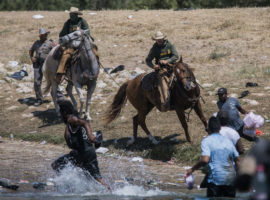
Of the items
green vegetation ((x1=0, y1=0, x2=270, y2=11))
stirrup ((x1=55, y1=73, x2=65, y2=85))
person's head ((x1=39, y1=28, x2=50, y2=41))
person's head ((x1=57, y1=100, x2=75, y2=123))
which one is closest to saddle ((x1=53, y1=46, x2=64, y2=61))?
stirrup ((x1=55, y1=73, x2=65, y2=85))

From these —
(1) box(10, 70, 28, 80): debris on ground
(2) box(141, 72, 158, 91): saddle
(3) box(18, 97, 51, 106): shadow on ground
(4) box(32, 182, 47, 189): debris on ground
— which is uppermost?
(2) box(141, 72, 158, 91): saddle

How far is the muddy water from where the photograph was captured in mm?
7672

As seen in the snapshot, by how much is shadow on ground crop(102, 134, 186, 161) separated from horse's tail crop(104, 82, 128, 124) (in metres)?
0.55

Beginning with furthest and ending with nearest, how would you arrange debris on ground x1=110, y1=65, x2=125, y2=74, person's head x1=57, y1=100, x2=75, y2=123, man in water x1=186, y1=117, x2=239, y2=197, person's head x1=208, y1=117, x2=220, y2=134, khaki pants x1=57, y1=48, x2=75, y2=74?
1. debris on ground x1=110, y1=65, x2=125, y2=74
2. khaki pants x1=57, y1=48, x2=75, y2=74
3. person's head x1=57, y1=100, x2=75, y2=123
4. person's head x1=208, y1=117, x2=220, y2=134
5. man in water x1=186, y1=117, x2=239, y2=197

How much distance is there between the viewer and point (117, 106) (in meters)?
12.3

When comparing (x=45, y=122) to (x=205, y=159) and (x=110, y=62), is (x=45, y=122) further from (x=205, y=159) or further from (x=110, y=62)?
(x=205, y=159)

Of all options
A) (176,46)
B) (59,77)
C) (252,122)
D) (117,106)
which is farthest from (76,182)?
(176,46)

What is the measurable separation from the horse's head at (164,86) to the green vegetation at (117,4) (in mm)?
27567

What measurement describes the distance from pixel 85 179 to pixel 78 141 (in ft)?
2.53

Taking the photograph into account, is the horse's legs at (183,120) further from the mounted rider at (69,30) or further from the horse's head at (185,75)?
the mounted rider at (69,30)

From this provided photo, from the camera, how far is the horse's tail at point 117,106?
1232 cm

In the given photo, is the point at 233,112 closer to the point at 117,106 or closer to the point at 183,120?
the point at 183,120

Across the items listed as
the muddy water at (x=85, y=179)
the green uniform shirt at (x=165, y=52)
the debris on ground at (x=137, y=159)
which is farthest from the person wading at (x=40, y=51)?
the debris on ground at (x=137, y=159)

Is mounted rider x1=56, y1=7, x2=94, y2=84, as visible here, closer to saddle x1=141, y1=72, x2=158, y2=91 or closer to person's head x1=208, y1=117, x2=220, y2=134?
saddle x1=141, y1=72, x2=158, y2=91
